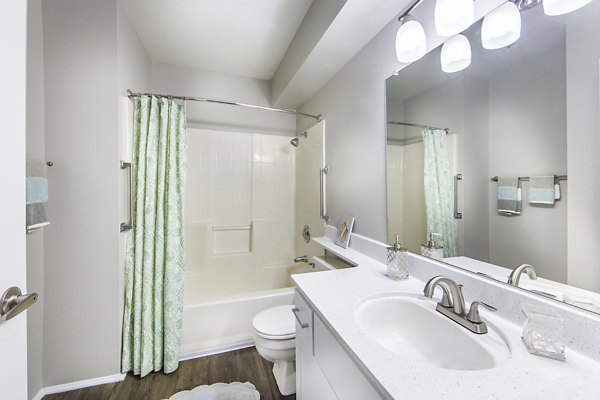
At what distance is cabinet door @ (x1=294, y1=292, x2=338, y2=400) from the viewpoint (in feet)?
2.83

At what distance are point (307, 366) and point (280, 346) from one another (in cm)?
46

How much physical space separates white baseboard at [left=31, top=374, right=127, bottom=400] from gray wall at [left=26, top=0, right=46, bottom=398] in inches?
2.0

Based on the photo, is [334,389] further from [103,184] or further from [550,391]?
[103,184]

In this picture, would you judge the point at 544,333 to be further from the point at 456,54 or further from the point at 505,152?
the point at 456,54

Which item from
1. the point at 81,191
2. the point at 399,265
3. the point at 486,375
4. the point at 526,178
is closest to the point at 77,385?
the point at 81,191

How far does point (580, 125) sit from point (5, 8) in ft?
4.93

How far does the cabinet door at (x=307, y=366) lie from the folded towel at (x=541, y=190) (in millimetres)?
868

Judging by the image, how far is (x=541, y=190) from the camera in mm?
757

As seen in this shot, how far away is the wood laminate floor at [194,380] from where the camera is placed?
1461 millimetres

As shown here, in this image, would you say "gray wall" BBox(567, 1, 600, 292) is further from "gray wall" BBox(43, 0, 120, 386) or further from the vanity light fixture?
"gray wall" BBox(43, 0, 120, 386)

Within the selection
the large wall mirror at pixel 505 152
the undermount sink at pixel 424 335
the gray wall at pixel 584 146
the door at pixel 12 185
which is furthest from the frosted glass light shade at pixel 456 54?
the door at pixel 12 185

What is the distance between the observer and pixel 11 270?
0.58m

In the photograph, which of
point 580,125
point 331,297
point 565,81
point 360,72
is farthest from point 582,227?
point 360,72

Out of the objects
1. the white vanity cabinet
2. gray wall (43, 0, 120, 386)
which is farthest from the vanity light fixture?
gray wall (43, 0, 120, 386)
